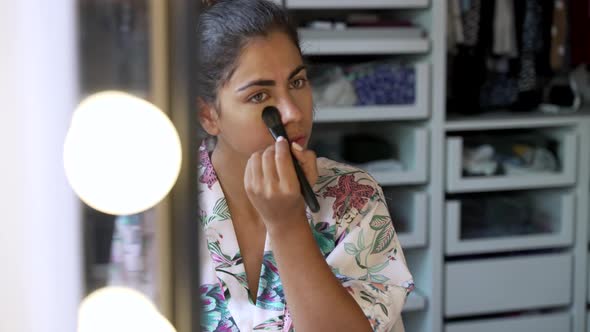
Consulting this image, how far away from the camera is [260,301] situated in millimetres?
967

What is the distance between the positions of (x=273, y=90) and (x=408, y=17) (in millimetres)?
1991

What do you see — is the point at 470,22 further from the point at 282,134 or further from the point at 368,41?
the point at 282,134

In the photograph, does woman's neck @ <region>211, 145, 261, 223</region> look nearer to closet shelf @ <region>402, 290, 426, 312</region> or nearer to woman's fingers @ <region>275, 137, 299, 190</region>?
woman's fingers @ <region>275, 137, 299, 190</region>

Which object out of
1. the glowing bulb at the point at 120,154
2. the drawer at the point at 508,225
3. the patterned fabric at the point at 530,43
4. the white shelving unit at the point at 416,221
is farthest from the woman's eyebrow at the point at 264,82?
the patterned fabric at the point at 530,43

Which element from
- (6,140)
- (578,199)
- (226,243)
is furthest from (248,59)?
(578,199)

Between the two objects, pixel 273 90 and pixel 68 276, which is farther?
pixel 273 90

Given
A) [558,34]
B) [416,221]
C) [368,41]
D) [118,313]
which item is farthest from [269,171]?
[558,34]

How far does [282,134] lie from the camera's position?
0.90m

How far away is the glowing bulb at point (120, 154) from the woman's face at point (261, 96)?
61 centimetres

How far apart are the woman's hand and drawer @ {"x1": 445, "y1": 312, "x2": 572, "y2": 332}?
2.17m

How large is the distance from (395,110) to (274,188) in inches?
77.1

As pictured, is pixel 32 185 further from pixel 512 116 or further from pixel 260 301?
pixel 512 116

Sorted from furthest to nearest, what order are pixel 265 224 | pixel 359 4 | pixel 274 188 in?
pixel 359 4
pixel 265 224
pixel 274 188

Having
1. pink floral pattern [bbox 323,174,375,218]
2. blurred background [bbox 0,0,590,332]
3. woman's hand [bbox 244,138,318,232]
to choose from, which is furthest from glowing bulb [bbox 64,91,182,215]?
blurred background [bbox 0,0,590,332]
